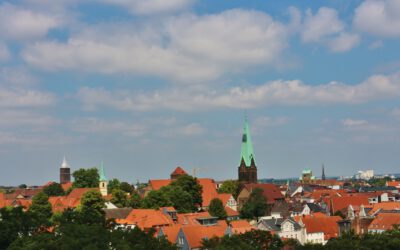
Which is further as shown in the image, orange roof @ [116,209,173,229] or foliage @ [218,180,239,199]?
foliage @ [218,180,239,199]

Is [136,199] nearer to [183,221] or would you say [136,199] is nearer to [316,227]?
[183,221]

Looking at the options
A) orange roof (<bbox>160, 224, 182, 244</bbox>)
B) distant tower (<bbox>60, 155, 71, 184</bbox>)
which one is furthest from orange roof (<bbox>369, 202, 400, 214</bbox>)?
distant tower (<bbox>60, 155, 71, 184</bbox>)

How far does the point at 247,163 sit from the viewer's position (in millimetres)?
144500

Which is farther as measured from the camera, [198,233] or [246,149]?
[246,149]

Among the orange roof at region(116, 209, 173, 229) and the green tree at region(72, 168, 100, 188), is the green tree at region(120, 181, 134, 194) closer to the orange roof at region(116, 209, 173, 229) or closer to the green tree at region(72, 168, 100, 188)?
the green tree at region(72, 168, 100, 188)

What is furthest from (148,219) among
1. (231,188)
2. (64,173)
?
(64,173)

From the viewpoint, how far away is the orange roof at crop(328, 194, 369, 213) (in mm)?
128750

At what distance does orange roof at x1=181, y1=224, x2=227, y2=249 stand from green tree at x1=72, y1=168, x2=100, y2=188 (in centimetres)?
6322

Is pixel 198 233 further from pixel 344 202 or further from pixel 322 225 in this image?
pixel 344 202

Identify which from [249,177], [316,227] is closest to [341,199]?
[249,177]

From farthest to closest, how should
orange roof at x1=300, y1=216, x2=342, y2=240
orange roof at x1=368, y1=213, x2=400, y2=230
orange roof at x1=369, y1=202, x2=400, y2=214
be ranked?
orange roof at x1=369, y1=202, x2=400, y2=214 → orange roof at x1=300, y1=216, x2=342, y2=240 → orange roof at x1=368, y1=213, x2=400, y2=230

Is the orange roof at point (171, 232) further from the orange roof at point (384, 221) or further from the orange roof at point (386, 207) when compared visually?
the orange roof at point (386, 207)

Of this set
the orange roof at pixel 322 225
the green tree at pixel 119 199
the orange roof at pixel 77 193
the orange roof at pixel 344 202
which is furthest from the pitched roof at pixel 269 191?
the orange roof at pixel 77 193

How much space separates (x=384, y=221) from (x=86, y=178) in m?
66.8
